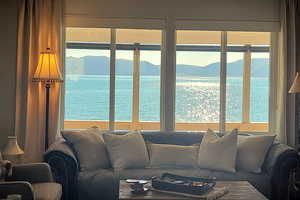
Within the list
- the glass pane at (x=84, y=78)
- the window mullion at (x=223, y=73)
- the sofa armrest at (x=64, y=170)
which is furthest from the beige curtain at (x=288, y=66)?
the sofa armrest at (x=64, y=170)

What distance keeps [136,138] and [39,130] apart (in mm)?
1276

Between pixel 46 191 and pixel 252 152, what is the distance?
2269mm

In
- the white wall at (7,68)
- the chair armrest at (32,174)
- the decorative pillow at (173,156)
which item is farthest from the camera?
the white wall at (7,68)

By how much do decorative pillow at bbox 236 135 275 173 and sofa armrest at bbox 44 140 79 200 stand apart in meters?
1.79

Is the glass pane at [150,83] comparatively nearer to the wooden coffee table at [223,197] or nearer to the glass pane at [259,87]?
the glass pane at [259,87]

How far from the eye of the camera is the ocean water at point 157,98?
5.23m

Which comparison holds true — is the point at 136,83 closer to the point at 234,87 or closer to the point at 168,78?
the point at 168,78

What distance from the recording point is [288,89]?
507cm

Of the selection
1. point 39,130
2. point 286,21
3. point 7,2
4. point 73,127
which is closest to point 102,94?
point 73,127

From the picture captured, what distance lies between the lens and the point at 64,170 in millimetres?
3961

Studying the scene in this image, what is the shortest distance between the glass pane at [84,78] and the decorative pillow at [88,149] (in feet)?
2.82

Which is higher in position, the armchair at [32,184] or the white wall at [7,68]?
the white wall at [7,68]

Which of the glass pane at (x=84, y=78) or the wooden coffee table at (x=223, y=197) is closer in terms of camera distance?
the wooden coffee table at (x=223, y=197)

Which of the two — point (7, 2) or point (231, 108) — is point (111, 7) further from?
point (231, 108)
